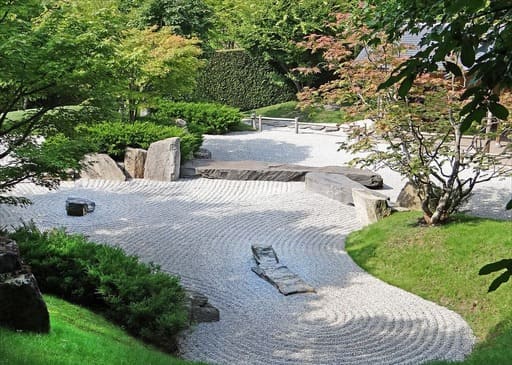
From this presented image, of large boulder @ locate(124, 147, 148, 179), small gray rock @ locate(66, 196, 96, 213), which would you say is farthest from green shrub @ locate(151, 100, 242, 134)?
small gray rock @ locate(66, 196, 96, 213)

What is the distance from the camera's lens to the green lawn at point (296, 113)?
24547mm

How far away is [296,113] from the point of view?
25.9m

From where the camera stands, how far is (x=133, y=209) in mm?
11148

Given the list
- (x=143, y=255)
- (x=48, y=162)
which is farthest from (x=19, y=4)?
(x=143, y=255)

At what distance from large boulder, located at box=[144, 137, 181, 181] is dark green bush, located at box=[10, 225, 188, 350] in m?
7.59

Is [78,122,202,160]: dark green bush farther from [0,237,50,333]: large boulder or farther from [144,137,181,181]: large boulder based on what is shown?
[0,237,50,333]: large boulder

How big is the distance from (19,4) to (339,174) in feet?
28.0

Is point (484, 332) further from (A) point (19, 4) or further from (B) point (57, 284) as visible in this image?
(A) point (19, 4)

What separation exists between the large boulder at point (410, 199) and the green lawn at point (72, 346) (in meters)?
6.78

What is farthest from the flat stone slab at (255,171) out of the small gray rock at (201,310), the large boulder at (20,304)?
the large boulder at (20,304)

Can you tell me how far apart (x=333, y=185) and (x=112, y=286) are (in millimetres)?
7312

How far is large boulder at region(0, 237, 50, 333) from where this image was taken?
416cm

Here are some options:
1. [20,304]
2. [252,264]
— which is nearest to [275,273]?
[252,264]

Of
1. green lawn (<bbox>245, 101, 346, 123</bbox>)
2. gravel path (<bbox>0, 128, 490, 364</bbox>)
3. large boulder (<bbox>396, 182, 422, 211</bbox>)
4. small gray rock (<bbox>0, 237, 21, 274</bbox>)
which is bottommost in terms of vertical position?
gravel path (<bbox>0, 128, 490, 364</bbox>)
